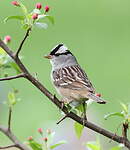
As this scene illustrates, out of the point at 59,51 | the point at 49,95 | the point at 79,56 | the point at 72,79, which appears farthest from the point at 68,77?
the point at 79,56

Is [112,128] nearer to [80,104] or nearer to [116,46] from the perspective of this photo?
[116,46]

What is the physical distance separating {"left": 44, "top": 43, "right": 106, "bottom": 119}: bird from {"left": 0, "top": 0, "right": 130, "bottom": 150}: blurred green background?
2750mm

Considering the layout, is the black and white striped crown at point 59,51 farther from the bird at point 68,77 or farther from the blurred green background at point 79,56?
the blurred green background at point 79,56

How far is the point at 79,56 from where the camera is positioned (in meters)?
13.5

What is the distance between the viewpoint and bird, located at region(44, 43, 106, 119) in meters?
4.90

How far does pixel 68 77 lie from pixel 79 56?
818 centimetres

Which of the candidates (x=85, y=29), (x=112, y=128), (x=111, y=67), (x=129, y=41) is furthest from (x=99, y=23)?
(x=112, y=128)

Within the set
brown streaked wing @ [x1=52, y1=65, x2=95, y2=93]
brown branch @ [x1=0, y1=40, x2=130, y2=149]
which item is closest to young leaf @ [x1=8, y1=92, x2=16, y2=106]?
brown branch @ [x1=0, y1=40, x2=130, y2=149]

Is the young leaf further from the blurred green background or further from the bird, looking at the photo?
the blurred green background

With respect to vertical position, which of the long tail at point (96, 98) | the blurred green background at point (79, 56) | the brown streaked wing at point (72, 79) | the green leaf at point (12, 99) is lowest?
the blurred green background at point (79, 56)

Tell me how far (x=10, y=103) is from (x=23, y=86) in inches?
319

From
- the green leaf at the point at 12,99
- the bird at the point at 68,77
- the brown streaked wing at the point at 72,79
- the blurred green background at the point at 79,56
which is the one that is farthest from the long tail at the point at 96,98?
the blurred green background at the point at 79,56

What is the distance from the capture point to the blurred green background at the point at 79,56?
1009 cm

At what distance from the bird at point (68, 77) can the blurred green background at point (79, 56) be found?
2.75 meters
